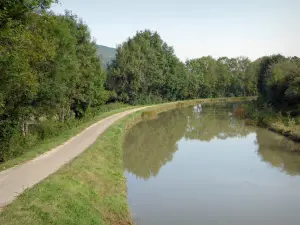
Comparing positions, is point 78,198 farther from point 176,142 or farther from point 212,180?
point 176,142

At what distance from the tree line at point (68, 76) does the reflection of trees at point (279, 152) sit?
28.7ft

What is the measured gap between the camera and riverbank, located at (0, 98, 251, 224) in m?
8.95

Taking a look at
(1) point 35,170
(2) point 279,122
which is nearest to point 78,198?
(1) point 35,170

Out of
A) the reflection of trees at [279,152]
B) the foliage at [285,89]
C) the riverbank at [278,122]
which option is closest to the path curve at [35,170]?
the reflection of trees at [279,152]

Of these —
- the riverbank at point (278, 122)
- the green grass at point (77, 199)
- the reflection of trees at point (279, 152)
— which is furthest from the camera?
the riverbank at point (278, 122)

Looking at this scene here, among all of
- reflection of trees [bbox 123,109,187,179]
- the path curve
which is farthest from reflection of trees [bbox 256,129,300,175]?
the path curve

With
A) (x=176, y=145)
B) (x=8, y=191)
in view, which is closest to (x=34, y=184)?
(x=8, y=191)

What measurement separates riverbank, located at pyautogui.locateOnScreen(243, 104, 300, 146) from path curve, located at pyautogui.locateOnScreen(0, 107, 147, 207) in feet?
60.3

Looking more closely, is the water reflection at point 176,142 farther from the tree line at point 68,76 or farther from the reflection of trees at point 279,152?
the tree line at point 68,76

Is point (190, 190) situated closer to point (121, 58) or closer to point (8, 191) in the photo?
point (8, 191)

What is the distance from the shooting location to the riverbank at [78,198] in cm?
895

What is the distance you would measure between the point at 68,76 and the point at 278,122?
73.7 ft

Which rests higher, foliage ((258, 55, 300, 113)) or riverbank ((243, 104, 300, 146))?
foliage ((258, 55, 300, 113))

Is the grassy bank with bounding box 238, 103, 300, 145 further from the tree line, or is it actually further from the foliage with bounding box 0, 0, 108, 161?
the foliage with bounding box 0, 0, 108, 161
